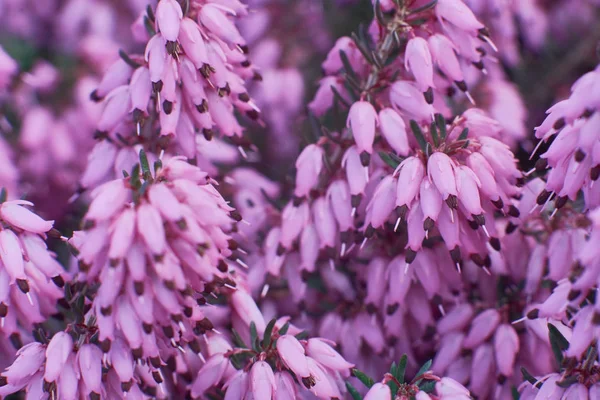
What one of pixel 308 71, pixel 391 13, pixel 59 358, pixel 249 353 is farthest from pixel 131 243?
pixel 308 71

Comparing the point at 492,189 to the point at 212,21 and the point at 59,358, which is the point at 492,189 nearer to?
the point at 212,21

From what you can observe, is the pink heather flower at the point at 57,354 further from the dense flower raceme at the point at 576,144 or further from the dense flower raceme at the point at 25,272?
the dense flower raceme at the point at 576,144

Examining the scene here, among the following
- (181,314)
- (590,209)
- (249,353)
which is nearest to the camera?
(181,314)

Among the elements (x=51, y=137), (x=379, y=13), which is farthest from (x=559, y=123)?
(x=51, y=137)

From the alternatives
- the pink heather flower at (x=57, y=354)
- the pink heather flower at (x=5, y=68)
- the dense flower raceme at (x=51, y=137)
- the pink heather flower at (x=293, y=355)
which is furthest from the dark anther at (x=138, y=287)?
the dense flower raceme at (x=51, y=137)

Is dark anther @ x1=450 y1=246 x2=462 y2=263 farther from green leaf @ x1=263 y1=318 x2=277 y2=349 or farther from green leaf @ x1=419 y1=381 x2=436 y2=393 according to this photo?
green leaf @ x1=263 y1=318 x2=277 y2=349

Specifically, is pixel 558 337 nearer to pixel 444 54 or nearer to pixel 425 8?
pixel 444 54
